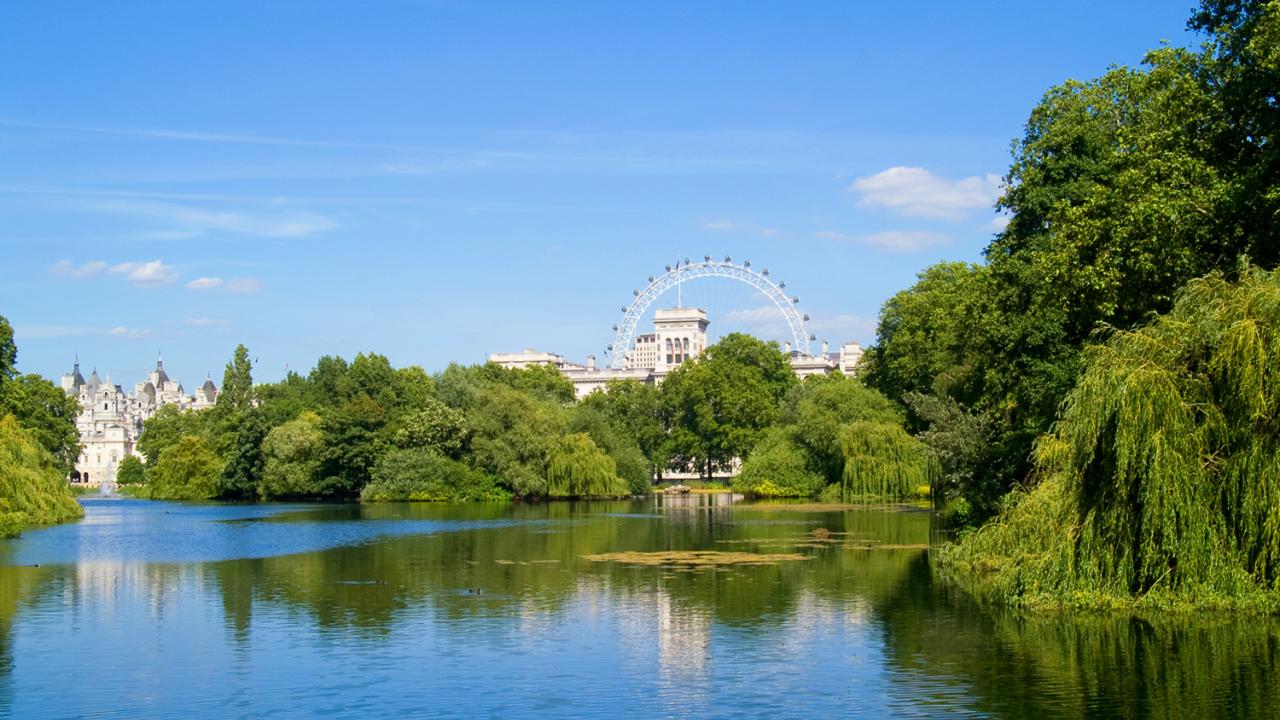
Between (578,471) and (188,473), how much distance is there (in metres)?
32.2

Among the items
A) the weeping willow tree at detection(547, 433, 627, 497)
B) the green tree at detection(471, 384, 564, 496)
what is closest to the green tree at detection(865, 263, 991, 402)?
the weeping willow tree at detection(547, 433, 627, 497)

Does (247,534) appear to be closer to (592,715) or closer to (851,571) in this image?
(851,571)

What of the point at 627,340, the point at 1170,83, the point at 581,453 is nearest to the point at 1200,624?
the point at 1170,83

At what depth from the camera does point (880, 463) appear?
206ft

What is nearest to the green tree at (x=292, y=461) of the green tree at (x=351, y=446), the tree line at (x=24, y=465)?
the green tree at (x=351, y=446)

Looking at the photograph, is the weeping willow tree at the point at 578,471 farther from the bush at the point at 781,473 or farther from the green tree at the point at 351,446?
the green tree at the point at 351,446

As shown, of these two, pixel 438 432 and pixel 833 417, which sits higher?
pixel 833 417

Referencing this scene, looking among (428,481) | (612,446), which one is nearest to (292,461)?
(428,481)

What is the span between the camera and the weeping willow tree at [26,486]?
4475 cm

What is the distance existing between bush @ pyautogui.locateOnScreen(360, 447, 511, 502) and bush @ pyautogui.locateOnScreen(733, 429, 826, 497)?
47.1 ft

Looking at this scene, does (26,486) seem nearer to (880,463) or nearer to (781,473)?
(880,463)

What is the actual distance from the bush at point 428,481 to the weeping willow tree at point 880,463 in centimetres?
2040

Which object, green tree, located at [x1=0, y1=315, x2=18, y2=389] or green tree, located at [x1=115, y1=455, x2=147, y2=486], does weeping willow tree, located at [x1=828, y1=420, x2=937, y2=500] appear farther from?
green tree, located at [x1=115, y1=455, x2=147, y2=486]

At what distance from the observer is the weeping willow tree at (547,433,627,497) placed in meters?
73.1
